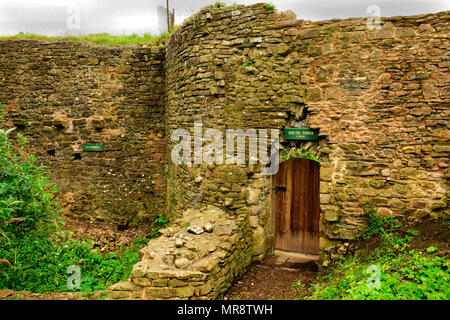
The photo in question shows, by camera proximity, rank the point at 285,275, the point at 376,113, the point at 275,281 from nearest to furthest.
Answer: the point at 376,113 → the point at 275,281 → the point at 285,275

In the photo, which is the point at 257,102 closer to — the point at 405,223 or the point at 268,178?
the point at 268,178

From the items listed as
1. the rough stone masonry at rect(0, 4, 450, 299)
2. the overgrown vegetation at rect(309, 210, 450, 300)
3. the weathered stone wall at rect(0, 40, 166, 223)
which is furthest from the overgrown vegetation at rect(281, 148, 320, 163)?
the weathered stone wall at rect(0, 40, 166, 223)

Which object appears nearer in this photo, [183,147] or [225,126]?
[225,126]

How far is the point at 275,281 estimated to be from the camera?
18.8ft

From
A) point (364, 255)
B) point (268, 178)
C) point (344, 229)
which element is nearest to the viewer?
point (364, 255)

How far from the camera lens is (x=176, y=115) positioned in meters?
7.69

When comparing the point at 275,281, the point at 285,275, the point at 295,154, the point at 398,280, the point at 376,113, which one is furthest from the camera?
the point at 295,154

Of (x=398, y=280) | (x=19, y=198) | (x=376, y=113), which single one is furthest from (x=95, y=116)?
(x=398, y=280)

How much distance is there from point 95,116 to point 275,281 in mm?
6694

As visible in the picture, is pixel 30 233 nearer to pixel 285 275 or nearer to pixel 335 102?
pixel 285 275

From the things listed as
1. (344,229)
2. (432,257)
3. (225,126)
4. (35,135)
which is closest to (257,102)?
(225,126)

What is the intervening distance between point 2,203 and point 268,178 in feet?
14.8

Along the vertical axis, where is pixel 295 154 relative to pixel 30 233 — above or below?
above

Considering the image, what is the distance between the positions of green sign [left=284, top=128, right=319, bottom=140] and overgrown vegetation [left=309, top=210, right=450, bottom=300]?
5.51ft
